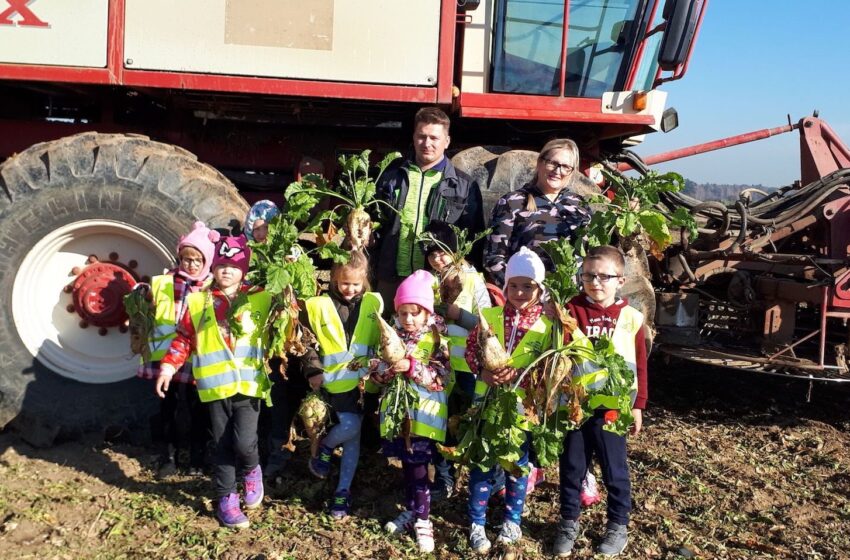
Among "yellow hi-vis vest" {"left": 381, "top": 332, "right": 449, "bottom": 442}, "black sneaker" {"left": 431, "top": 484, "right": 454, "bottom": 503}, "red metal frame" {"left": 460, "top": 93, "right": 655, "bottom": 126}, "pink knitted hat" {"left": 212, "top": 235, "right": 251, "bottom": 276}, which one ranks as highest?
"red metal frame" {"left": 460, "top": 93, "right": 655, "bottom": 126}

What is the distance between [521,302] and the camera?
10.8 ft

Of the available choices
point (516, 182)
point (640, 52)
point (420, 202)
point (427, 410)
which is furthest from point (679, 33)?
point (427, 410)

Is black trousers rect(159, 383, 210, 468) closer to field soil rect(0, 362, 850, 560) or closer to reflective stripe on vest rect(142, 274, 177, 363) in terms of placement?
field soil rect(0, 362, 850, 560)

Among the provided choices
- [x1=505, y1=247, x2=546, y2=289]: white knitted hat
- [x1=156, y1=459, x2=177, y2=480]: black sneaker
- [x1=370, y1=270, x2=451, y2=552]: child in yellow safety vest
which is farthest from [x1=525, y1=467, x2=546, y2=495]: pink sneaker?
[x1=156, y1=459, x2=177, y2=480]: black sneaker

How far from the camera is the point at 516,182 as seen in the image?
4.32 metres

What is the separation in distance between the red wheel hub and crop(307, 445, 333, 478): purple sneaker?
1.41 metres

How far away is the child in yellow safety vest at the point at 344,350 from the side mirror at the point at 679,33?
2.15 m

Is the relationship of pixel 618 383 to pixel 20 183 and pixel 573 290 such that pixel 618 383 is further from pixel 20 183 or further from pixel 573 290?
pixel 20 183

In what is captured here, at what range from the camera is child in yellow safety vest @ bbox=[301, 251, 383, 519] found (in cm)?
346

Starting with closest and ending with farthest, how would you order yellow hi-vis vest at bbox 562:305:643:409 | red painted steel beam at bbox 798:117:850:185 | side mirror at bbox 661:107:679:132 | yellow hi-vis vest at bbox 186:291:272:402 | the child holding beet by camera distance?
yellow hi-vis vest at bbox 562:305:643:409 < the child holding beet < yellow hi-vis vest at bbox 186:291:272:402 < side mirror at bbox 661:107:679:132 < red painted steel beam at bbox 798:117:850:185

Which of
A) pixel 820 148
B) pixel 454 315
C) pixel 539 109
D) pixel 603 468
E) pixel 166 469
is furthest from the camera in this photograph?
pixel 820 148

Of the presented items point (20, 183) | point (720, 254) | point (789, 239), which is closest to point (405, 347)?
point (20, 183)

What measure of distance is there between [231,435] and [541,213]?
182 cm

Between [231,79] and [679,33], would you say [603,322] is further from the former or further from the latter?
[231,79]
